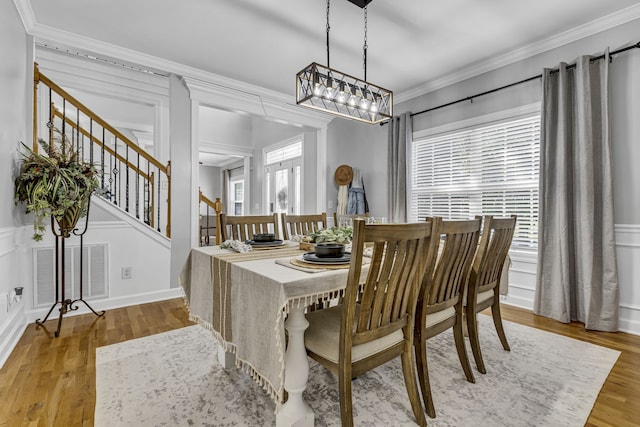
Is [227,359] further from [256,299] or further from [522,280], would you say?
[522,280]

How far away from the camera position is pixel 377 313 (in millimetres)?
1303

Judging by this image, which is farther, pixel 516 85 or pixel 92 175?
pixel 516 85

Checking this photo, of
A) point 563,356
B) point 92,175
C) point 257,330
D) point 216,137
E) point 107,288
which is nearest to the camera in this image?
point 257,330

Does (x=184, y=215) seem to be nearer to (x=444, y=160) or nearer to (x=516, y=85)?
(x=444, y=160)

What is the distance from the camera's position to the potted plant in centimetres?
235

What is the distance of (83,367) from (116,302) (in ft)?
4.46

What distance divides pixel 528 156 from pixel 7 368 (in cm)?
460

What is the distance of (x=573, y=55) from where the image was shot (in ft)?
9.62

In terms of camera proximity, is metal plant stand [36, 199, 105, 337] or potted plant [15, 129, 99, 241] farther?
metal plant stand [36, 199, 105, 337]

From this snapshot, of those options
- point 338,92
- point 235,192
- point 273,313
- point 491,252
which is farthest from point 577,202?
point 235,192

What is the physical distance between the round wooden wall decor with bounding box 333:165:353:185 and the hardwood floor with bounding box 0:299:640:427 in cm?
269

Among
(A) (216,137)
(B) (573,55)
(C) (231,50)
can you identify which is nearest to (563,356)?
(B) (573,55)

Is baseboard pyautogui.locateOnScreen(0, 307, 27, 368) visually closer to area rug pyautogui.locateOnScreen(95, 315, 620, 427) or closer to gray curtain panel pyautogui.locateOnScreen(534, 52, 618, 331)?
area rug pyautogui.locateOnScreen(95, 315, 620, 427)

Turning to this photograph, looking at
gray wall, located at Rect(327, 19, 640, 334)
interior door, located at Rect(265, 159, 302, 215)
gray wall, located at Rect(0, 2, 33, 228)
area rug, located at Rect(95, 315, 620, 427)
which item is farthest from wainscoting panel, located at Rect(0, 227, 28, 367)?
gray wall, located at Rect(327, 19, 640, 334)
